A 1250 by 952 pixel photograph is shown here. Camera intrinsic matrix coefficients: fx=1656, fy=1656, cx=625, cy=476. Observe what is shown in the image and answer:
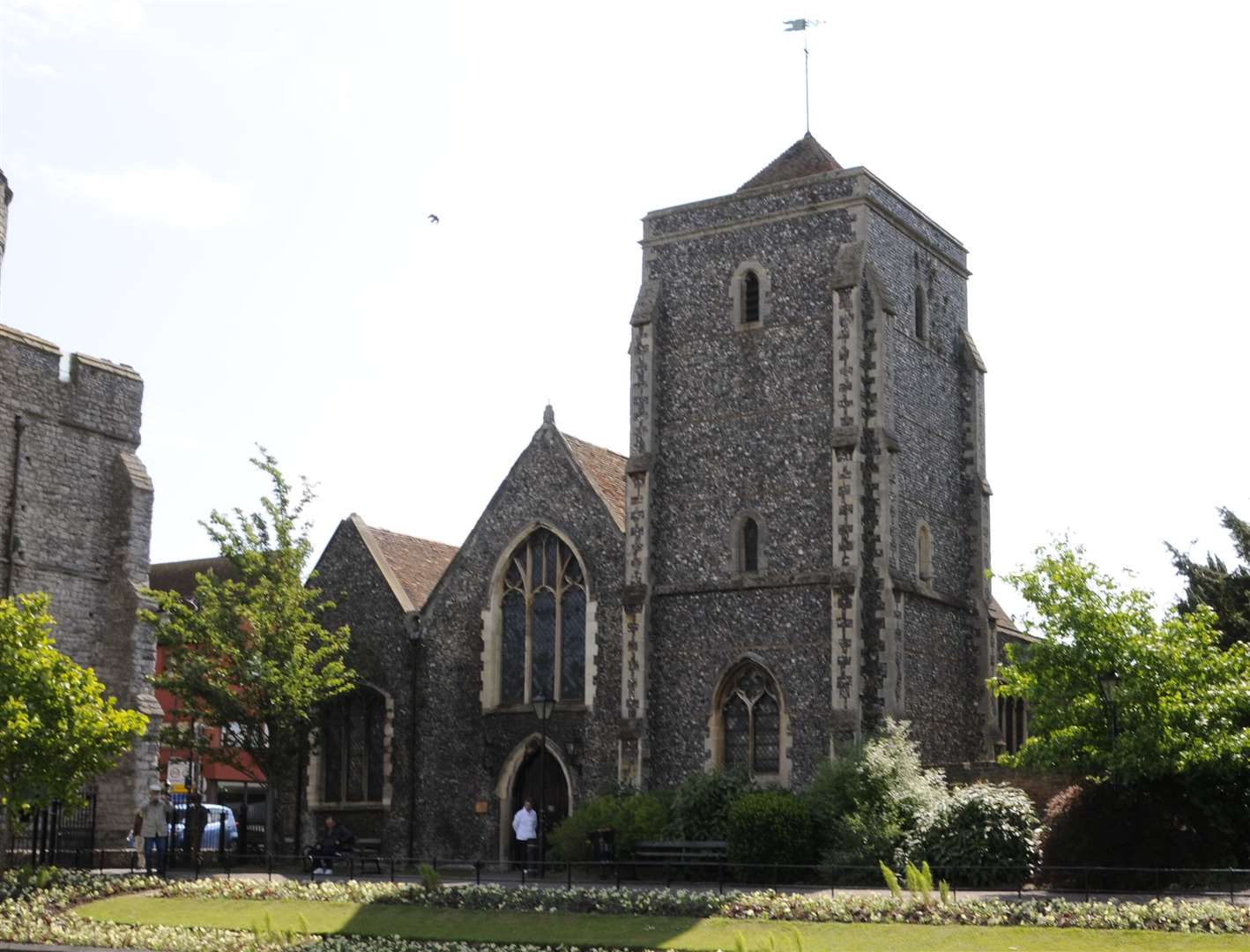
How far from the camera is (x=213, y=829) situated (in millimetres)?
46094

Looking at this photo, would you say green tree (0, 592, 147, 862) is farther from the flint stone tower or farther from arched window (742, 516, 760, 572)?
arched window (742, 516, 760, 572)

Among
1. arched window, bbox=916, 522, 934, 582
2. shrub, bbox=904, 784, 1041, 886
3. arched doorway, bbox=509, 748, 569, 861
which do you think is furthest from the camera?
arched doorway, bbox=509, 748, 569, 861

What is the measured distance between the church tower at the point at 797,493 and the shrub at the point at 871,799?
1.66 m

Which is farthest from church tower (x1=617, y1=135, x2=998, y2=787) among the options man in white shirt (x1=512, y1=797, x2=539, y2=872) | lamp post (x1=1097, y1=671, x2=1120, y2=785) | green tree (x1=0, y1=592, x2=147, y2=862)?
green tree (x1=0, y1=592, x2=147, y2=862)

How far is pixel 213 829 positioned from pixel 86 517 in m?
13.9

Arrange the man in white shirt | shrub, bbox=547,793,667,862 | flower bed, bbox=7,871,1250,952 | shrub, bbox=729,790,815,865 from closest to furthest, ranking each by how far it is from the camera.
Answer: flower bed, bbox=7,871,1250,952 → shrub, bbox=729,790,815,865 → shrub, bbox=547,793,667,862 → the man in white shirt

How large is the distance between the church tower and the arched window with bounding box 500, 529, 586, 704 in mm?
1904

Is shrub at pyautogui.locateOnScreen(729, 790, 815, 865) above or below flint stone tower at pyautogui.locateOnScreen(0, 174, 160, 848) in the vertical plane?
below

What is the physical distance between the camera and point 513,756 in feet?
113

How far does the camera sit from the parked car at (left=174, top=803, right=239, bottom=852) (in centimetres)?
3912

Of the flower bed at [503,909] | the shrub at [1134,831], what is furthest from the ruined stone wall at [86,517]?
the shrub at [1134,831]

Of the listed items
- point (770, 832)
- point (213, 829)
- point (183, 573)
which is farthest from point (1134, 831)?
point (183, 573)

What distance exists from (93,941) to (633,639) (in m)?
14.2

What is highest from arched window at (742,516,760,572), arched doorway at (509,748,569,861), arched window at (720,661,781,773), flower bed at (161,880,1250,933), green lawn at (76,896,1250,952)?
arched window at (742,516,760,572)
